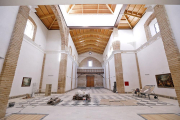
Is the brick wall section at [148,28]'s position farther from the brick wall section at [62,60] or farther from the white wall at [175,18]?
the brick wall section at [62,60]

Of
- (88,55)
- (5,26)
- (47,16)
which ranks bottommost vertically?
(5,26)

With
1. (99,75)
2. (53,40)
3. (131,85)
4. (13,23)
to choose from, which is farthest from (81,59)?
(13,23)

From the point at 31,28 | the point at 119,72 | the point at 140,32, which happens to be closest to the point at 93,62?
the point at 119,72

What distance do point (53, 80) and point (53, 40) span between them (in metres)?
5.68

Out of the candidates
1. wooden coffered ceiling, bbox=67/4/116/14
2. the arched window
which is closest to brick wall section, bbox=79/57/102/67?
wooden coffered ceiling, bbox=67/4/116/14

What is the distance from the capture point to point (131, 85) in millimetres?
10297

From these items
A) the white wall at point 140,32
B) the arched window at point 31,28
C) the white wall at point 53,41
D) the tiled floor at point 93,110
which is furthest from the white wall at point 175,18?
the arched window at point 31,28

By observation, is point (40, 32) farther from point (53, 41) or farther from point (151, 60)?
point (151, 60)

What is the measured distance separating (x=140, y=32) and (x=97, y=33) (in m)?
6.85

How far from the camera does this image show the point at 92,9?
10.6 meters

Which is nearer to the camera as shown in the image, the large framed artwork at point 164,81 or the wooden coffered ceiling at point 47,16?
the large framed artwork at point 164,81

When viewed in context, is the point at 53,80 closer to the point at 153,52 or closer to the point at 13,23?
the point at 13,23

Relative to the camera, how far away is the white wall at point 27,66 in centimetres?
708

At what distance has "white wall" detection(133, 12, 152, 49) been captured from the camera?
958 cm
